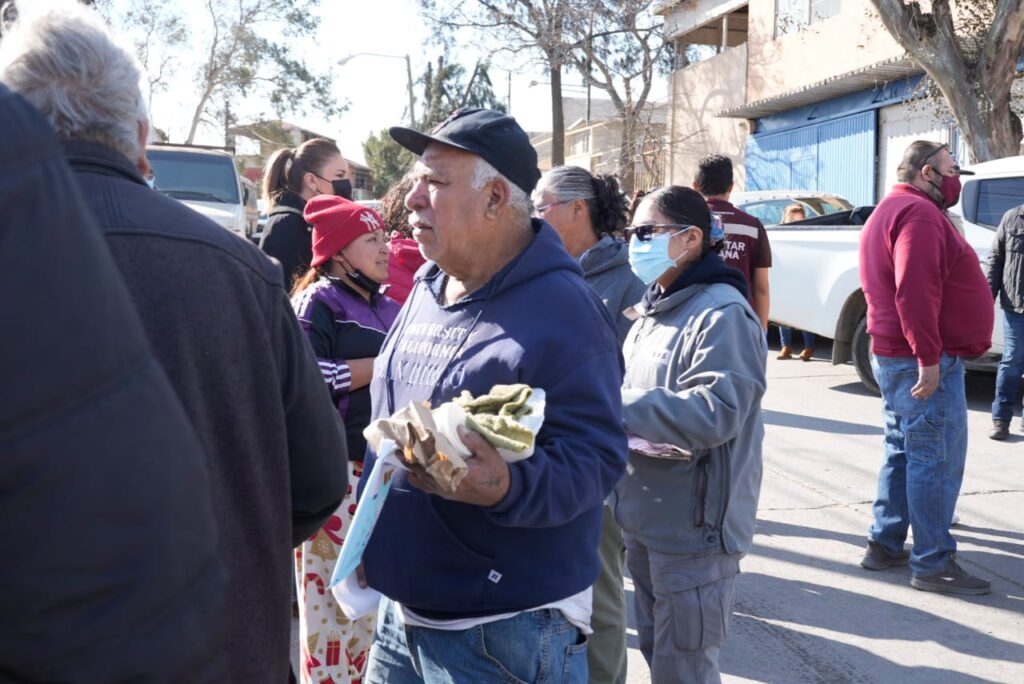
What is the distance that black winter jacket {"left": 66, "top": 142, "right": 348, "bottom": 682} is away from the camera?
61.8 inches

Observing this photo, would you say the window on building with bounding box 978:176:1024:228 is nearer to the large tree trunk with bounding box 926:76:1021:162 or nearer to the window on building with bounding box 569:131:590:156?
the large tree trunk with bounding box 926:76:1021:162

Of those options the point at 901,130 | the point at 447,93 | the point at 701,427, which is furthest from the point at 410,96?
the point at 701,427

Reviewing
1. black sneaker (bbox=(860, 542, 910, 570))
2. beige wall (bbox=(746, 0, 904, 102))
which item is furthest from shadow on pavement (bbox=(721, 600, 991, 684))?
beige wall (bbox=(746, 0, 904, 102))

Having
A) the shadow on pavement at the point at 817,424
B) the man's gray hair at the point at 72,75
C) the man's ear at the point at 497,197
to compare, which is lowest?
the shadow on pavement at the point at 817,424

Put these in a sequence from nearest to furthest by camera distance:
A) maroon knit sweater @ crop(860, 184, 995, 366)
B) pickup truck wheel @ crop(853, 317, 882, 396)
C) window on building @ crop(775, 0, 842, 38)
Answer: maroon knit sweater @ crop(860, 184, 995, 366), pickup truck wheel @ crop(853, 317, 882, 396), window on building @ crop(775, 0, 842, 38)

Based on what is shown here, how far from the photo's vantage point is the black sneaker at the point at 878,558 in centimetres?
552

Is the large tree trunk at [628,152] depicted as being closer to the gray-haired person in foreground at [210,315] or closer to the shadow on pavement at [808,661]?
the shadow on pavement at [808,661]

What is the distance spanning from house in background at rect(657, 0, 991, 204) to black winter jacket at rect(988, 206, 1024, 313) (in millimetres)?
10033

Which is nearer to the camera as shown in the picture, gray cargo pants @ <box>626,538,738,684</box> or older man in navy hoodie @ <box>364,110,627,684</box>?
older man in navy hoodie @ <box>364,110,627,684</box>

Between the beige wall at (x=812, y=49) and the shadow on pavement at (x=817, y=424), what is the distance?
11880mm

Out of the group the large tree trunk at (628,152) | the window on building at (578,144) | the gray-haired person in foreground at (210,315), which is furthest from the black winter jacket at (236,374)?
the window on building at (578,144)

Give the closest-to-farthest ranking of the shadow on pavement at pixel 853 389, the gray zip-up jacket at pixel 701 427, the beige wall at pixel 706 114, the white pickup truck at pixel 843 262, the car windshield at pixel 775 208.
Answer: the gray zip-up jacket at pixel 701 427, the white pickup truck at pixel 843 262, the shadow on pavement at pixel 853 389, the car windshield at pixel 775 208, the beige wall at pixel 706 114

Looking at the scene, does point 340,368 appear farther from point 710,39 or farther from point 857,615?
point 710,39

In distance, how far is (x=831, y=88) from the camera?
71.6ft
